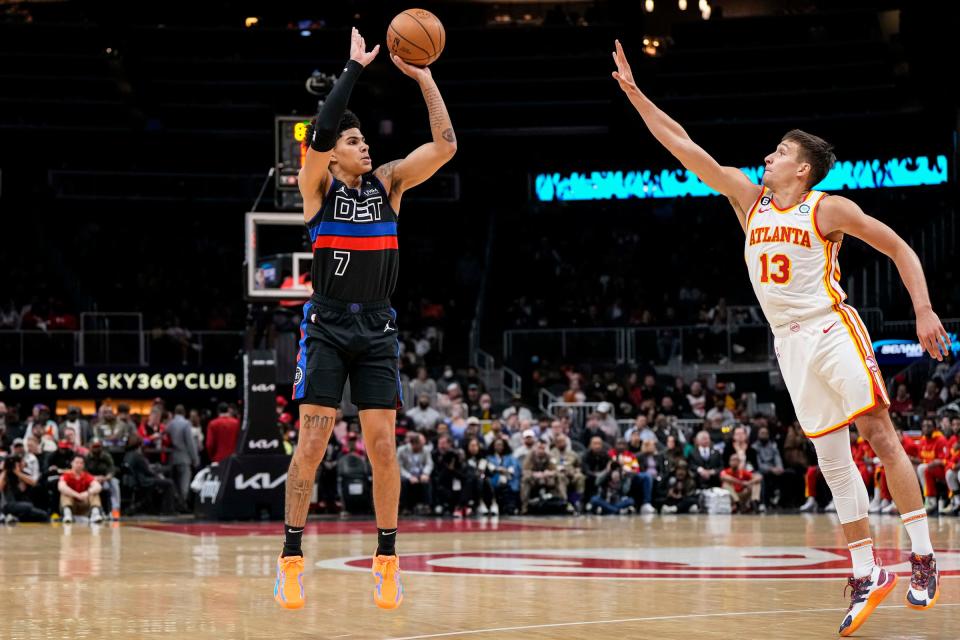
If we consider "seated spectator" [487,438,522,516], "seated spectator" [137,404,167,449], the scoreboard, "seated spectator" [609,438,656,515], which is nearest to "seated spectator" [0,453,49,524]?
"seated spectator" [137,404,167,449]

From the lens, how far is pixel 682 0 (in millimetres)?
31859

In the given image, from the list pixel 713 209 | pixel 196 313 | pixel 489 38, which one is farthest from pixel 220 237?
pixel 713 209

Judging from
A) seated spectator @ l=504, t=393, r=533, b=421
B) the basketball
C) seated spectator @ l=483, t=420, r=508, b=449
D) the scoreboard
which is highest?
the scoreboard

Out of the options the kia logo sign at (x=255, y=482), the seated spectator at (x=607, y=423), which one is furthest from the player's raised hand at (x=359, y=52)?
the seated spectator at (x=607, y=423)

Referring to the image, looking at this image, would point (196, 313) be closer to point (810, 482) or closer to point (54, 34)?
point (54, 34)

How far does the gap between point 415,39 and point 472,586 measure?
3.24 meters

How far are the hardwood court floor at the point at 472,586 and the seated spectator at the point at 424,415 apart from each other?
6347 millimetres

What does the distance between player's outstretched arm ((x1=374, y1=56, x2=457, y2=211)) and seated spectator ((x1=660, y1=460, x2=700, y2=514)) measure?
13.4 metres

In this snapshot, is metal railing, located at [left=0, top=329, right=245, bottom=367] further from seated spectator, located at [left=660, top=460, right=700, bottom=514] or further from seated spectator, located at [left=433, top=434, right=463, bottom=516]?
seated spectator, located at [left=660, top=460, right=700, bottom=514]

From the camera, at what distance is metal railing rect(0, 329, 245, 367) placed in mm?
24062

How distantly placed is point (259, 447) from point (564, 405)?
27.5ft

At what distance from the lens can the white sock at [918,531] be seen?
20.0 ft

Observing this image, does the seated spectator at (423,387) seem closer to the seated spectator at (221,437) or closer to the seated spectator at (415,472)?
the seated spectator at (415,472)

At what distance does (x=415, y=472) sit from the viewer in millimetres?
18500
